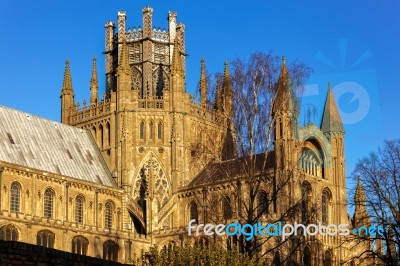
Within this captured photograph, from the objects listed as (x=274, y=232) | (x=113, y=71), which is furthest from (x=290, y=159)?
(x=113, y=71)

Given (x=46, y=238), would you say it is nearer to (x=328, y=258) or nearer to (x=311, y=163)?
(x=328, y=258)

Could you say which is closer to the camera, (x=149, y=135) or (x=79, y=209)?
(x=79, y=209)

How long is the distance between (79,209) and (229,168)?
2109cm

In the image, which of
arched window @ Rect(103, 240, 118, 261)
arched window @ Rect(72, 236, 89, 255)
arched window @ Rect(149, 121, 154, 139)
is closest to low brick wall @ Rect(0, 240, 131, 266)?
arched window @ Rect(72, 236, 89, 255)

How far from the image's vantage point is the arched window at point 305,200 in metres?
72.5

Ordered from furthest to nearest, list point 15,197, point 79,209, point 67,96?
point 67,96 < point 79,209 < point 15,197

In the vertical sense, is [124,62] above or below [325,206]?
above

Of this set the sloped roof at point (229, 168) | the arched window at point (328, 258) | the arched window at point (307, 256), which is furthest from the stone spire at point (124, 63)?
the arched window at point (328, 258)

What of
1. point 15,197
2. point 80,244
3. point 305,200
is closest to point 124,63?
point 15,197

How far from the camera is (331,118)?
89.6 meters

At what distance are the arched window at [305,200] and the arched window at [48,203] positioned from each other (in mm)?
21736

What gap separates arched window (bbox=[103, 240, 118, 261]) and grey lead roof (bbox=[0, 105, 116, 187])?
6655mm

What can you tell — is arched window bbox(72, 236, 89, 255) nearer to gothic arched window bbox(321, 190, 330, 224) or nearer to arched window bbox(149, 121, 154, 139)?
arched window bbox(149, 121, 154, 139)

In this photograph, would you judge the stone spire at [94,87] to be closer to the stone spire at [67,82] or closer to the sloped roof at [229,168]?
the stone spire at [67,82]
